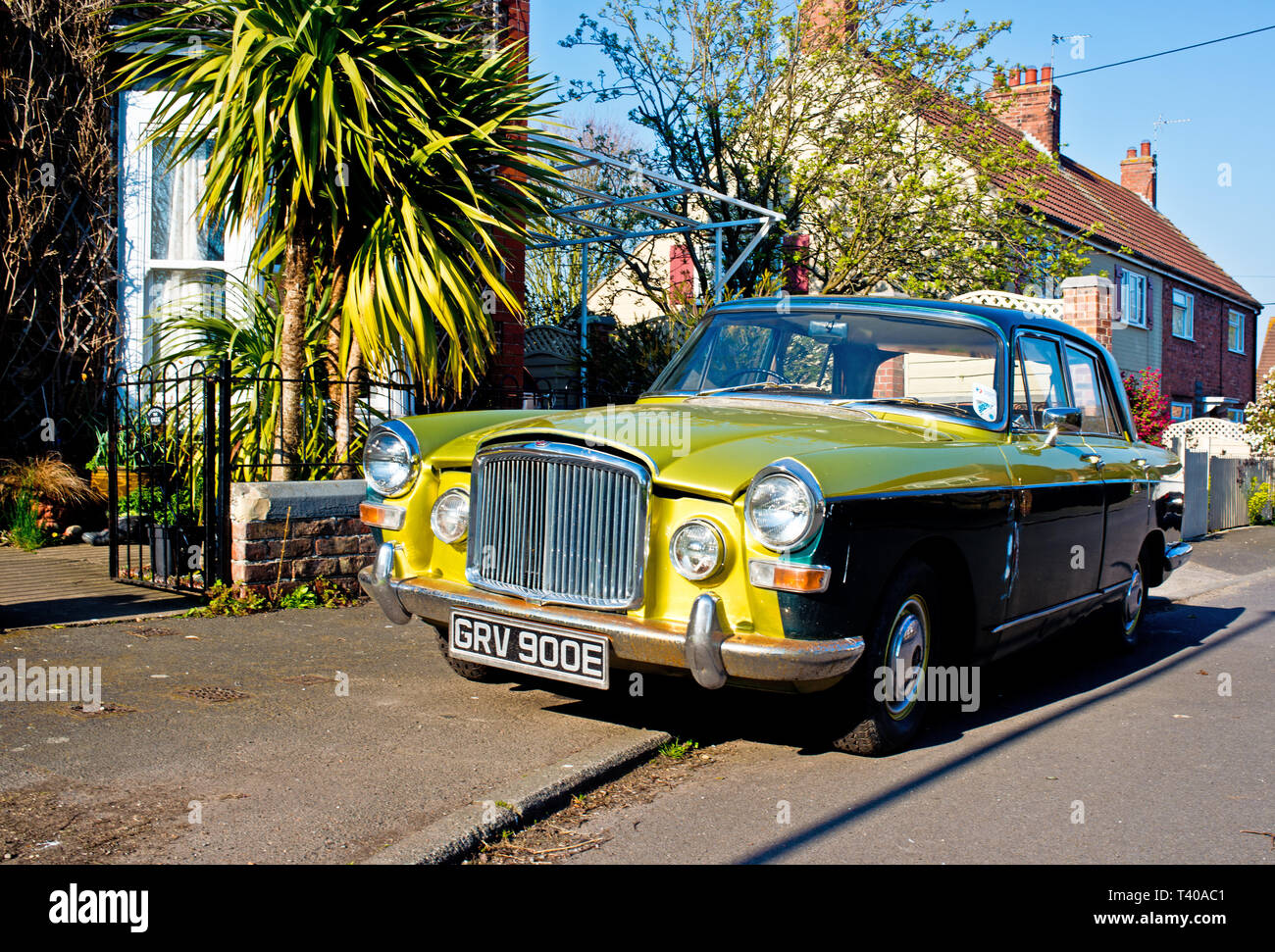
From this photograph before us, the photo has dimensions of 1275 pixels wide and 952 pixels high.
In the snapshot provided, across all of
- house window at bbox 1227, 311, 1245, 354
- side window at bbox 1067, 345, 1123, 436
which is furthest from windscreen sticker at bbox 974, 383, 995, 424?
house window at bbox 1227, 311, 1245, 354

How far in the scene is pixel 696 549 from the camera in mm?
3758

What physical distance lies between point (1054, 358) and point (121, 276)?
729 cm

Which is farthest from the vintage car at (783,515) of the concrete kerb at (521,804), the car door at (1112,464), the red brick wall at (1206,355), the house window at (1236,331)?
the house window at (1236,331)

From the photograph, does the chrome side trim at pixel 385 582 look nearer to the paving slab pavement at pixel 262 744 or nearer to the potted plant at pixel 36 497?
the paving slab pavement at pixel 262 744

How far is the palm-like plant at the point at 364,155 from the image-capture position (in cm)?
647

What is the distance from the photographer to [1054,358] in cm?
569

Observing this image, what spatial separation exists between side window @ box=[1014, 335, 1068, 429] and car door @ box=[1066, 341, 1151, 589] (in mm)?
156

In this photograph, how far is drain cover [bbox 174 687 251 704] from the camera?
468 cm

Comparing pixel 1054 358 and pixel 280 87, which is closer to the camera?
pixel 1054 358

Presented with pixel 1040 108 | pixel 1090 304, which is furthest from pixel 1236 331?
pixel 1090 304

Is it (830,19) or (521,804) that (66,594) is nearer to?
(521,804)

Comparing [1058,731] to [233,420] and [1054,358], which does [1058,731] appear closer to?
[1054,358]

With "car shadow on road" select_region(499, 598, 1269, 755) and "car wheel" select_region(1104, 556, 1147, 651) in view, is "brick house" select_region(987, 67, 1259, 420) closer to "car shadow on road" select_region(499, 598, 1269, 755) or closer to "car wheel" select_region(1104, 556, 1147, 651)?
"car wheel" select_region(1104, 556, 1147, 651)
